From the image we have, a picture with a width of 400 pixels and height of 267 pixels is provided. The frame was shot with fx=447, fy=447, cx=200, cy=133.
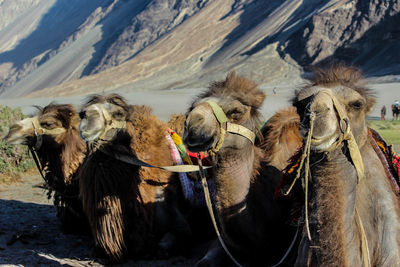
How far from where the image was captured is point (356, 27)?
179 ft

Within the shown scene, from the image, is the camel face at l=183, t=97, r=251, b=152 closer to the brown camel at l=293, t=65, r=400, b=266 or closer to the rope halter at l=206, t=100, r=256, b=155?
the rope halter at l=206, t=100, r=256, b=155

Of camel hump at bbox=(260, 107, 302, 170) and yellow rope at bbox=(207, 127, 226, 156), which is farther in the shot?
camel hump at bbox=(260, 107, 302, 170)

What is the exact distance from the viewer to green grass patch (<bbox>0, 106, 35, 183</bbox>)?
965 centimetres

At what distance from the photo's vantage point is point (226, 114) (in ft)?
11.7

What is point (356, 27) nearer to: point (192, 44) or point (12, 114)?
point (192, 44)

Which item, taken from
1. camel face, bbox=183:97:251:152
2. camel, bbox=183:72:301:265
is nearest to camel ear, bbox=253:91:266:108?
camel, bbox=183:72:301:265

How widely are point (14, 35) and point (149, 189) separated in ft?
457

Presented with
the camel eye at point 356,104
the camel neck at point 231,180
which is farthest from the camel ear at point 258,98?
the camel eye at point 356,104

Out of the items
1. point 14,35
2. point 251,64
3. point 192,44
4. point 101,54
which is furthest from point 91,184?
point 14,35

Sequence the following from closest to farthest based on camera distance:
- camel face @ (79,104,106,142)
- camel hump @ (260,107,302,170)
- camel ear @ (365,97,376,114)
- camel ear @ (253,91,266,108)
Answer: camel ear @ (365,97,376,114) < camel ear @ (253,91,266,108) < camel face @ (79,104,106,142) < camel hump @ (260,107,302,170)

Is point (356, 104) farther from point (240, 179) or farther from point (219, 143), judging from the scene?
point (240, 179)

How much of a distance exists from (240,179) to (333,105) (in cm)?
127

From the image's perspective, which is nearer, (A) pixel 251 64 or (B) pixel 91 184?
(B) pixel 91 184

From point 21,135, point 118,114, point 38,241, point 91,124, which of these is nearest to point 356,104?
point 91,124
